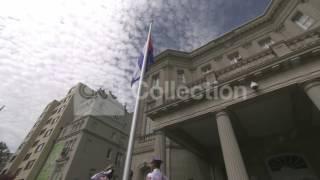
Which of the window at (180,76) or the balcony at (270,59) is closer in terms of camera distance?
the balcony at (270,59)

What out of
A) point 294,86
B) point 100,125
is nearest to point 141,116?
point 294,86

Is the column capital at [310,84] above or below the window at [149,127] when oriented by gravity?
below

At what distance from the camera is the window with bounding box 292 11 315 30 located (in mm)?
12555

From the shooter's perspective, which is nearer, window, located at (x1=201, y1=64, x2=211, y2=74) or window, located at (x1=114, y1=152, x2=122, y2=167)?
window, located at (x1=201, y1=64, x2=211, y2=74)

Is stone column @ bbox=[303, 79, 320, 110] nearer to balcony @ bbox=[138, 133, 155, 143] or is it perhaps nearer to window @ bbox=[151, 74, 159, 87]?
balcony @ bbox=[138, 133, 155, 143]

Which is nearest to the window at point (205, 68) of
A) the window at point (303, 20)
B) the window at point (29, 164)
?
the window at point (303, 20)

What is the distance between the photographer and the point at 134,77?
9414mm

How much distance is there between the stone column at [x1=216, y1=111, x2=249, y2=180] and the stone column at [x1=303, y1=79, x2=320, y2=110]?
289 cm

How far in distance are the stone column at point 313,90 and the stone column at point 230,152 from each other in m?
2.89

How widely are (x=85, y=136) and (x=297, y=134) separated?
99.1 feet

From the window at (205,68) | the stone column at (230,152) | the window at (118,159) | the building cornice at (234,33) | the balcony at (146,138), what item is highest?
the building cornice at (234,33)

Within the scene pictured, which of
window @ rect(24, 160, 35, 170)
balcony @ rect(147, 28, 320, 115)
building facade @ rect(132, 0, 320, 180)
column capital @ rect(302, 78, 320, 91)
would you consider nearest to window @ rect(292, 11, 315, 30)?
building facade @ rect(132, 0, 320, 180)

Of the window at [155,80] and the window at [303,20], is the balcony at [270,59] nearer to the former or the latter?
the window at [303,20]

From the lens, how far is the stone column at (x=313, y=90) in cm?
603
